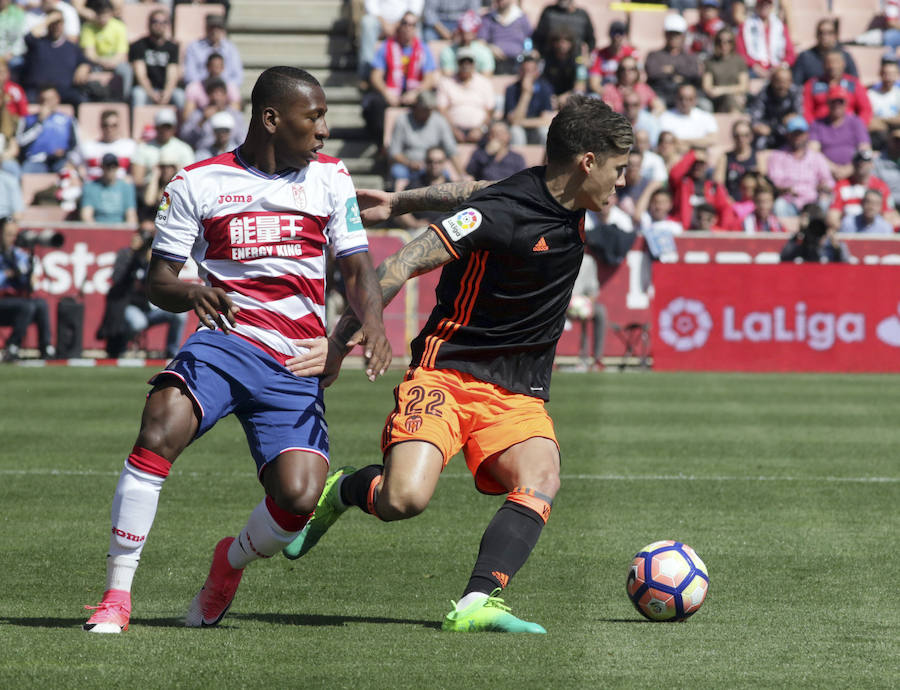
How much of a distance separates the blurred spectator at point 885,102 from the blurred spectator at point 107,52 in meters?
11.7

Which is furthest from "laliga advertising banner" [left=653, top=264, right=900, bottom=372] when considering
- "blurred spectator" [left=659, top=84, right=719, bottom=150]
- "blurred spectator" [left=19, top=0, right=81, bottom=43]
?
"blurred spectator" [left=19, top=0, right=81, bottom=43]

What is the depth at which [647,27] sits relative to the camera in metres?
25.2

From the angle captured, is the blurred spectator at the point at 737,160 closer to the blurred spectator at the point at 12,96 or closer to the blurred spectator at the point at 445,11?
the blurred spectator at the point at 445,11

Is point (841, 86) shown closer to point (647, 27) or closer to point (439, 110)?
point (647, 27)

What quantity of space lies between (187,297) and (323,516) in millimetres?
1464

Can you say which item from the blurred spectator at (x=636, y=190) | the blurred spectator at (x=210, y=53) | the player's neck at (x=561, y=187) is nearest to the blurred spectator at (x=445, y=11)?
the blurred spectator at (x=210, y=53)

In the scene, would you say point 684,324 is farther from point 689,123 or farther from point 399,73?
point 399,73

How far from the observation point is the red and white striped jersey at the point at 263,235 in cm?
574

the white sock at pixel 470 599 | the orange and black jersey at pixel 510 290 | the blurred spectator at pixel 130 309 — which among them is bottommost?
the blurred spectator at pixel 130 309

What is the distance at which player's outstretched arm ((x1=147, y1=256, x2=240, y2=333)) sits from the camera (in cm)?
543

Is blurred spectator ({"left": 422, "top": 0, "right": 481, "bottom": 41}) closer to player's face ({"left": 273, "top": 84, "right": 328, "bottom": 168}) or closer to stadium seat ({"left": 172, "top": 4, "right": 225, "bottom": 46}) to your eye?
stadium seat ({"left": 172, "top": 4, "right": 225, "bottom": 46})

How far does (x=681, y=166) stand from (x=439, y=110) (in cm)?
372

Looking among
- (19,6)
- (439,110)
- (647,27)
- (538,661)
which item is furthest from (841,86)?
(538,661)

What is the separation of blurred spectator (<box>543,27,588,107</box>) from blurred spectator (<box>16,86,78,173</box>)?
7139 mm
